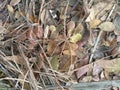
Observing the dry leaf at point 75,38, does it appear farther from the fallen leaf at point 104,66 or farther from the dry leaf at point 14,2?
the dry leaf at point 14,2

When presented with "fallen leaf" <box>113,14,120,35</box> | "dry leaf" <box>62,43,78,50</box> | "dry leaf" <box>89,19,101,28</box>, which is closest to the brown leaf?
"dry leaf" <box>62,43,78,50</box>

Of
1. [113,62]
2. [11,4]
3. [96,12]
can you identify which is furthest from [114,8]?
[11,4]

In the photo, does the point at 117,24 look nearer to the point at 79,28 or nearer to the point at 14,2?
the point at 79,28

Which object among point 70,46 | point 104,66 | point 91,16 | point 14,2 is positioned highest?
point 14,2

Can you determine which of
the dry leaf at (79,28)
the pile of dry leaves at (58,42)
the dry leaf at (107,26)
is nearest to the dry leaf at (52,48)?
the pile of dry leaves at (58,42)

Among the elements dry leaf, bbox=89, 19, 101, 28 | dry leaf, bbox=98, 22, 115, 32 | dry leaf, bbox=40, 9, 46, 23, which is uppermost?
dry leaf, bbox=40, 9, 46, 23

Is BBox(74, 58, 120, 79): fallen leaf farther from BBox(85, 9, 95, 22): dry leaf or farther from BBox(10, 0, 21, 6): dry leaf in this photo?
BBox(10, 0, 21, 6): dry leaf

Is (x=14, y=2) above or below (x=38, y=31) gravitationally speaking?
above

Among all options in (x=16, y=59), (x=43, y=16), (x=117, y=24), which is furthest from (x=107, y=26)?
(x=16, y=59)

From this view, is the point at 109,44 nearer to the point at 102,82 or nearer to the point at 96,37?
the point at 96,37
